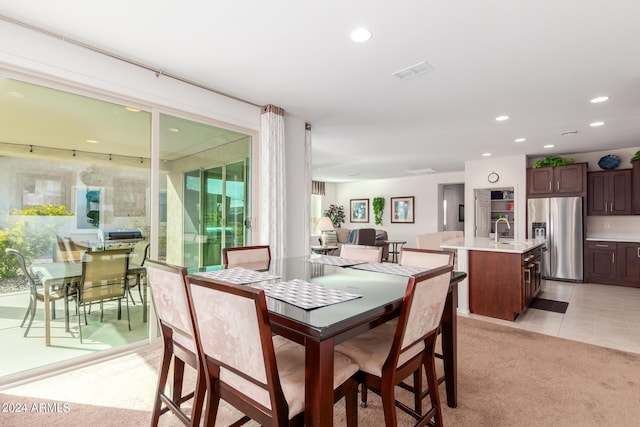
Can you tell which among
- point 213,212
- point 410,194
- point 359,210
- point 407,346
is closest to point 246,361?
point 407,346

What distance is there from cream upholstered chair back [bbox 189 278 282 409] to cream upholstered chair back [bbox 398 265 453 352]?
561 millimetres

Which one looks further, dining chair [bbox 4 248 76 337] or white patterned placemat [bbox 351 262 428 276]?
dining chair [bbox 4 248 76 337]

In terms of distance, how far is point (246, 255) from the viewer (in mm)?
2613

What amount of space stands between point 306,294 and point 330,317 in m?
0.33

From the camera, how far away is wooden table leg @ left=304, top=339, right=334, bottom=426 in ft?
3.56

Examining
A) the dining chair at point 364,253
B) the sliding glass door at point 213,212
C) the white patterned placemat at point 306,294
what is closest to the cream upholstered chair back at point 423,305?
the white patterned placemat at point 306,294

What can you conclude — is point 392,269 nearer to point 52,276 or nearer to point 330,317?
point 330,317

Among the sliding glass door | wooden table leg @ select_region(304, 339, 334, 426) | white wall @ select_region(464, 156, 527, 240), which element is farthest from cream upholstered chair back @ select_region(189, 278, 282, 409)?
white wall @ select_region(464, 156, 527, 240)

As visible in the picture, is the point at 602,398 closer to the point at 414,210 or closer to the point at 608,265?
the point at 608,265

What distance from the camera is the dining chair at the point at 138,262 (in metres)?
2.79

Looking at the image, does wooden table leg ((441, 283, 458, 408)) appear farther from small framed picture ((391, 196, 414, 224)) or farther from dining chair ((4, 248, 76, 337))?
small framed picture ((391, 196, 414, 224))

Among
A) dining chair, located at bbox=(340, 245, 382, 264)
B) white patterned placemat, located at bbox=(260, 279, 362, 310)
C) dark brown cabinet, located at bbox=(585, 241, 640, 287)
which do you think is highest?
dining chair, located at bbox=(340, 245, 382, 264)

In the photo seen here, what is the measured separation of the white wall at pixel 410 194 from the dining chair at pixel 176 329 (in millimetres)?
8206

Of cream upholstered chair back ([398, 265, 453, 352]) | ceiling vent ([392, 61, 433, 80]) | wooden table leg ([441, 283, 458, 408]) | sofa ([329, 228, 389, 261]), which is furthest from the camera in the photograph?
sofa ([329, 228, 389, 261])
